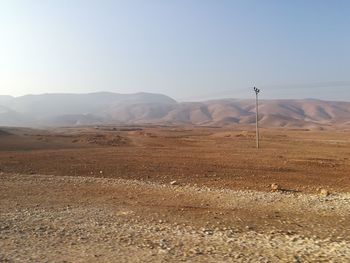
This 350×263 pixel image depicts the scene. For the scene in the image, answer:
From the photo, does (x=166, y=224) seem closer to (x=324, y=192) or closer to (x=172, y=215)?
(x=172, y=215)

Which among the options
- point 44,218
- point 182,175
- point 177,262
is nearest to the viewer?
point 177,262

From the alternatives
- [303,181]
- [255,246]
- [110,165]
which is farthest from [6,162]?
[255,246]

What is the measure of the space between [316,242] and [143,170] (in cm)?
1360

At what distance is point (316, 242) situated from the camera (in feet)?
32.3

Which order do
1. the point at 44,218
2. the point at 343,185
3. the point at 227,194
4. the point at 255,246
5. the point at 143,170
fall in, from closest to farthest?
the point at 255,246 → the point at 44,218 → the point at 227,194 → the point at 343,185 → the point at 143,170

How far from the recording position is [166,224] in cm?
1148

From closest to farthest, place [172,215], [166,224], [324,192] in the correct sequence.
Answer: [166,224], [172,215], [324,192]

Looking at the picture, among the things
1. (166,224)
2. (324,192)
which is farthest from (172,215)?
(324,192)

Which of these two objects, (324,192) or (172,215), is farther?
(324,192)

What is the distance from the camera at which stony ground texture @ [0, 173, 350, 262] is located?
8.80 metres

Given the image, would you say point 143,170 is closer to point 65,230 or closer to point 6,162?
point 6,162

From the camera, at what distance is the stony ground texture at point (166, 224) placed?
880cm

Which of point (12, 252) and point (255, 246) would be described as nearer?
point (12, 252)

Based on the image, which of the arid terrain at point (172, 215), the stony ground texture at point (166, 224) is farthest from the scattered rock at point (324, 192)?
the stony ground texture at point (166, 224)
